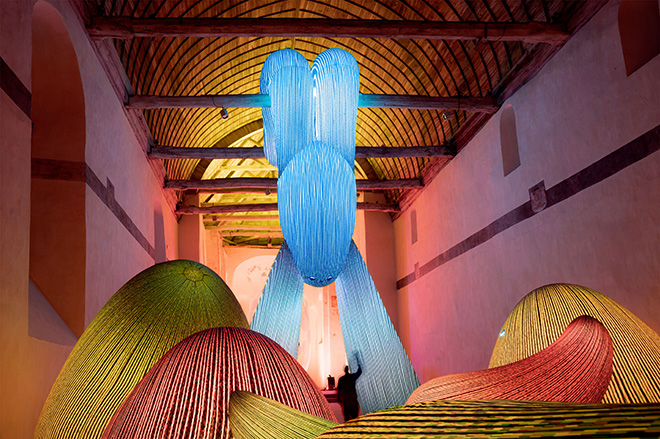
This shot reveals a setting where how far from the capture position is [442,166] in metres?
11.1

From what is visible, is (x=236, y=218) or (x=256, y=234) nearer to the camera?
(x=236, y=218)

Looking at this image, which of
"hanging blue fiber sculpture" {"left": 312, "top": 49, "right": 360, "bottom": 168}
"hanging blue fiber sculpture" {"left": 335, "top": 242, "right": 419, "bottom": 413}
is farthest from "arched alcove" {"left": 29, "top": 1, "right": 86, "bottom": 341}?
"hanging blue fiber sculpture" {"left": 335, "top": 242, "right": 419, "bottom": 413}

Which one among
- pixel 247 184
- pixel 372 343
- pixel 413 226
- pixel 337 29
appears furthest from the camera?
pixel 413 226

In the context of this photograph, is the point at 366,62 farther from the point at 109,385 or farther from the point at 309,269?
the point at 109,385

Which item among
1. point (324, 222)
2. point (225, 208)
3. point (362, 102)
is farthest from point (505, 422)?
point (225, 208)

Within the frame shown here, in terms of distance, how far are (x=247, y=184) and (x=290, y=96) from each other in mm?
7302

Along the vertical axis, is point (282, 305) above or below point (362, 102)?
below

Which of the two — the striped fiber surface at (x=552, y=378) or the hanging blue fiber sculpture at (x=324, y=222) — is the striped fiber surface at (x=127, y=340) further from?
the hanging blue fiber sculpture at (x=324, y=222)

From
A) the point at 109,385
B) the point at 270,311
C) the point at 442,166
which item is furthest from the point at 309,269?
the point at 442,166

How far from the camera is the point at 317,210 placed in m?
4.12

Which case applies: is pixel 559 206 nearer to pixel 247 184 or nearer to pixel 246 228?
pixel 247 184

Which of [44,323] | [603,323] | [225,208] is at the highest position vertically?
[225,208]

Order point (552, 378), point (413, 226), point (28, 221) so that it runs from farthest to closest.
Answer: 1. point (413, 226)
2. point (28, 221)
3. point (552, 378)

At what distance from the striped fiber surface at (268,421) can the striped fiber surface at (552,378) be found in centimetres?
27
